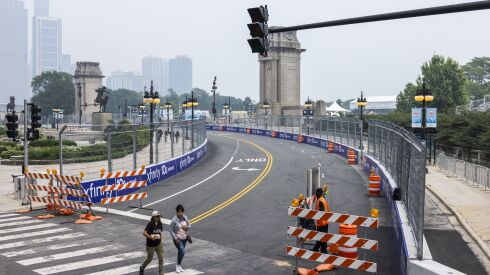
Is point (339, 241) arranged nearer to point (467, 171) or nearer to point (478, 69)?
point (467, 171)

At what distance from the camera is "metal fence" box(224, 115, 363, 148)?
46281mm

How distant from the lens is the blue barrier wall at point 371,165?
13240mm

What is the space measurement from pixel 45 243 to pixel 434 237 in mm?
12463

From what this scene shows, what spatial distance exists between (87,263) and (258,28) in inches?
309

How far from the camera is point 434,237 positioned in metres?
17.2

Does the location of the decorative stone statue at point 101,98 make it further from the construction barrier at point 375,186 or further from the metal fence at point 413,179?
the metal fence at point 413,179

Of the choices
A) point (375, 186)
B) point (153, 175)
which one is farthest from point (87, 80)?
point (375, 186)

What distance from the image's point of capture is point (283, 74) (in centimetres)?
9338

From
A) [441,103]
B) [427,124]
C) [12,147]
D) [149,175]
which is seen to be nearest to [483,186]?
[427,124]

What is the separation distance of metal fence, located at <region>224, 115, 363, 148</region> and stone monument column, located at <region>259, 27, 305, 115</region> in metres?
7.10

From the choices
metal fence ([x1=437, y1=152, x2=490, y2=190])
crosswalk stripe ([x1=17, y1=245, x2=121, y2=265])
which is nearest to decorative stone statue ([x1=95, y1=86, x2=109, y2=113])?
metal fence ([x1=437, y1=152, x2=490, y2=190])

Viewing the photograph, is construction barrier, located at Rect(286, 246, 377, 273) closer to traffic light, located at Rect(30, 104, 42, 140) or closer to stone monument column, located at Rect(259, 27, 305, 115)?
traffic light, located at Rect(30, 104, 42, 140)

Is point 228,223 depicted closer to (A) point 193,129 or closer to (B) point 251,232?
(B) point 251,232

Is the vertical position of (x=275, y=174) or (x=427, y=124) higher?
(x=427, y=124)
